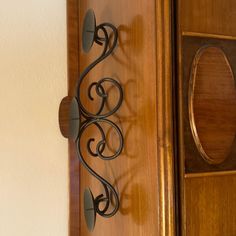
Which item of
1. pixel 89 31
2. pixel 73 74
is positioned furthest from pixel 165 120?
pixel 73 74

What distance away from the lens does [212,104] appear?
0.52 meters

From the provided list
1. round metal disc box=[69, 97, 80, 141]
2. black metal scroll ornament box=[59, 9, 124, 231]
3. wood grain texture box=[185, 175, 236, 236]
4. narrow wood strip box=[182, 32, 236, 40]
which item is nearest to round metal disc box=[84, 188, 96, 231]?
black metal scroll ornament box=[59, 9, 124, 231]

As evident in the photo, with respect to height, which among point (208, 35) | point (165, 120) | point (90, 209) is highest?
point (208, 35)

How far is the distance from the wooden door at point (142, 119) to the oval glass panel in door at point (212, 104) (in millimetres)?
48

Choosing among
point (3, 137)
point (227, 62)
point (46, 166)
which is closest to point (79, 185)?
point (46, 166)

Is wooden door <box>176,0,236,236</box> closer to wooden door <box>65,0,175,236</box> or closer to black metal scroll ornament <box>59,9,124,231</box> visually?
wooden door <box>65,0,175,236</box>

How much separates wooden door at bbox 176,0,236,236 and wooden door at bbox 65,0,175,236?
3 cm

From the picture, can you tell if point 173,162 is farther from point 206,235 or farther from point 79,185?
point 79,185

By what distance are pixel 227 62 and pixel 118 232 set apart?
352 millimetres

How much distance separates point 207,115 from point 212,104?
19 mm

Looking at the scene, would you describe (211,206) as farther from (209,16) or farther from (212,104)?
(209,16)

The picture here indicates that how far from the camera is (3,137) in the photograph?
2.70ft

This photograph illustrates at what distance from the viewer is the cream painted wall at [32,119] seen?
2.72 feet

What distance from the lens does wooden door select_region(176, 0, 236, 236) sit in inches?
19.5
